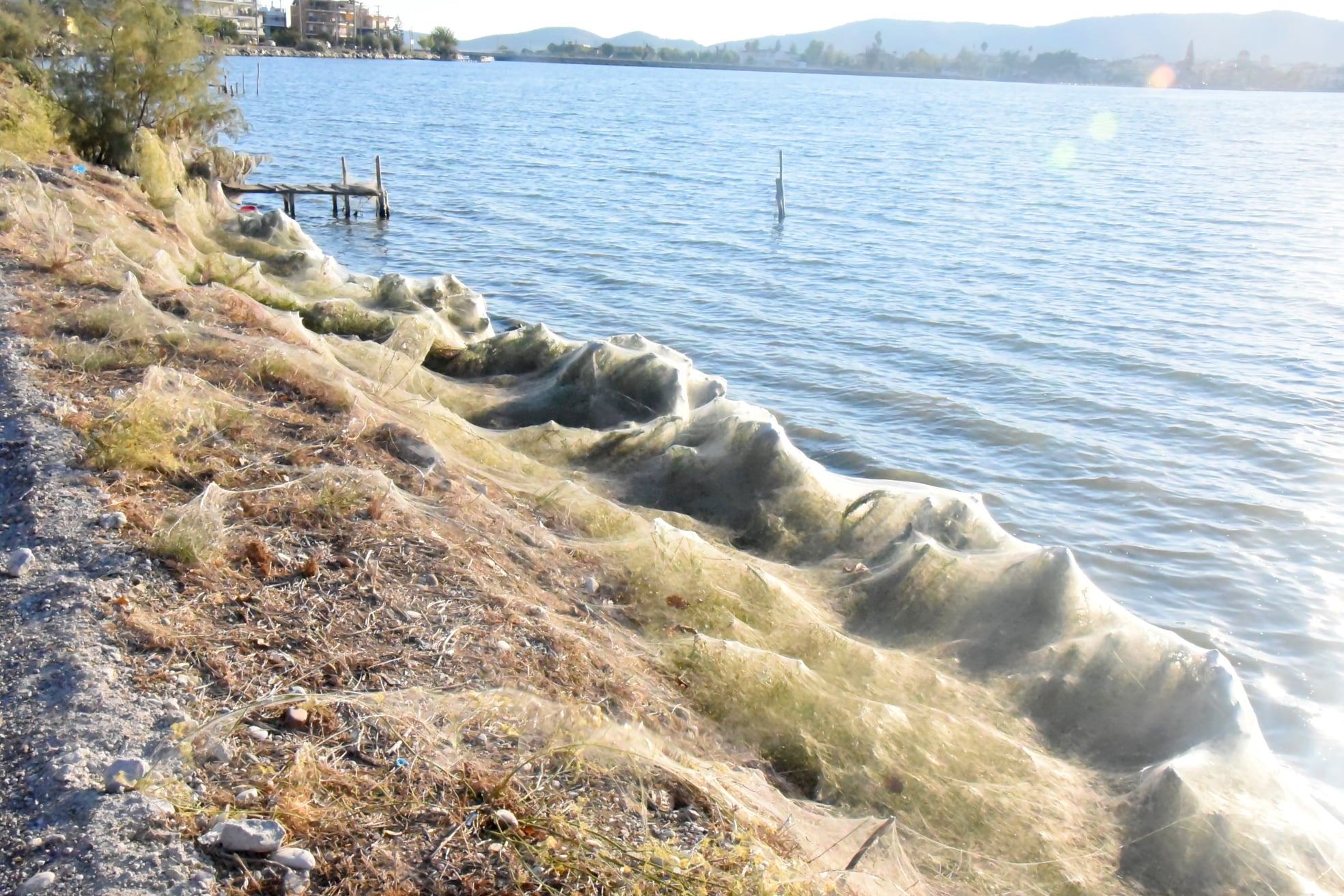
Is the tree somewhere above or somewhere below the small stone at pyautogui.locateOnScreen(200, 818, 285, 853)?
above

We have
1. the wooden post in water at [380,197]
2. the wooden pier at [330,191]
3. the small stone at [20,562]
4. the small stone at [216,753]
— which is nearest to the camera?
the small stone at [216,753]

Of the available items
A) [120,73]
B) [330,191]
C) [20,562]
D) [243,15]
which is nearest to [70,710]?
[20,562]

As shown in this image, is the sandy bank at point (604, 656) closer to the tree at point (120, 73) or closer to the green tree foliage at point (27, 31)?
the tree at point (120, 73)

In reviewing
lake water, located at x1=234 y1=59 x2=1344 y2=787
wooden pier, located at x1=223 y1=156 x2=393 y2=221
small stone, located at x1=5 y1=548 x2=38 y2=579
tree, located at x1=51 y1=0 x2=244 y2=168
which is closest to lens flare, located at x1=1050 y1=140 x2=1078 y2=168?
lake water, located at x1=234 y1=59 x2=1344 y2=787

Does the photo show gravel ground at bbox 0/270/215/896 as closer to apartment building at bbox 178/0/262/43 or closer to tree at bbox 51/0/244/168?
tree at bbox 51/0/244/168

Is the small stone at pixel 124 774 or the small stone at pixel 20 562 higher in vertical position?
the small stone at pixel 20 562

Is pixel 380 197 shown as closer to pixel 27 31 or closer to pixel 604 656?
pixel 27 31

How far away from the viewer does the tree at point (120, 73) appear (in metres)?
23.0

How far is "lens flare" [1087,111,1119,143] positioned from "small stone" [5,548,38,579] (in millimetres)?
72673

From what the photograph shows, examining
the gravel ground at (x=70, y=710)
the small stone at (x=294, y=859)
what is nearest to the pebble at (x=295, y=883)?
the small stone at (x=294, y=859)

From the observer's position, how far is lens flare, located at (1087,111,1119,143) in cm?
7297

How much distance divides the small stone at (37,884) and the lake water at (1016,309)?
→ 850cm

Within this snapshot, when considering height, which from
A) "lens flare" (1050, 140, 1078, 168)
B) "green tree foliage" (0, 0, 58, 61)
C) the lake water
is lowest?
the lake water

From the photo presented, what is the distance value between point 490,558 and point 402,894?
3.04 m
